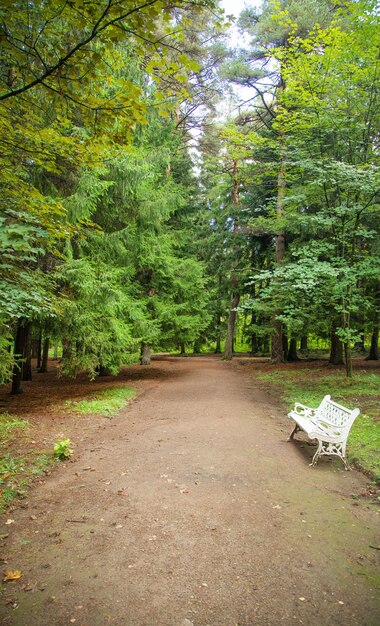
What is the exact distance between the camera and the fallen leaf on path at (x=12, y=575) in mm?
2678

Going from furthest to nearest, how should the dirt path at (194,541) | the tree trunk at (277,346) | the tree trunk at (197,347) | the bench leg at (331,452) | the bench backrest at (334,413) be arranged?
the tree trunk at (197,347)
the tree trunk at (277,346)
the bench backrest at (334,413)
the bench leg at (331,452)
the dirt path at (194,541)

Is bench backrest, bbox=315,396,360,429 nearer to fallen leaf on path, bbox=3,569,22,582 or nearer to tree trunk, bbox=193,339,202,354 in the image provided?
Result: fallen leaf on path, bbox=3,569,22,582

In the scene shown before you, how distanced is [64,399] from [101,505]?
6194 millimetres

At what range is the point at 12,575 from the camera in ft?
8.86

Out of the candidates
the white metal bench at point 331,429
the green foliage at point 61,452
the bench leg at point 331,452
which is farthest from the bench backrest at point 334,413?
the green foliage at point 61,452

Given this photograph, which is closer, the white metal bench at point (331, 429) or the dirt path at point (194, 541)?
the dirt path at point (194, 541)

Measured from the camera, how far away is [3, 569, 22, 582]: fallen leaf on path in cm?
268

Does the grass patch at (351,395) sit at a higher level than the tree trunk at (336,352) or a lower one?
lower

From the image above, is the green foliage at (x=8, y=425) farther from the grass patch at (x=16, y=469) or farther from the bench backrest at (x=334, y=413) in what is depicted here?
the bench backrest at (x=334, y=413)

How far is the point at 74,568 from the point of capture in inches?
111

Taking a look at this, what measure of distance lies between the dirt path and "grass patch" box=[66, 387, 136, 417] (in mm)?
2317

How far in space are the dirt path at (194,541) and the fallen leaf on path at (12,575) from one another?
0.06m

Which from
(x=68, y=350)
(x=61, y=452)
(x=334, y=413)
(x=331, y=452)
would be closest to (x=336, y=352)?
(x=334, y=413)

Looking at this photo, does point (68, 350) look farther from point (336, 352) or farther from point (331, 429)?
point (336, 352)
